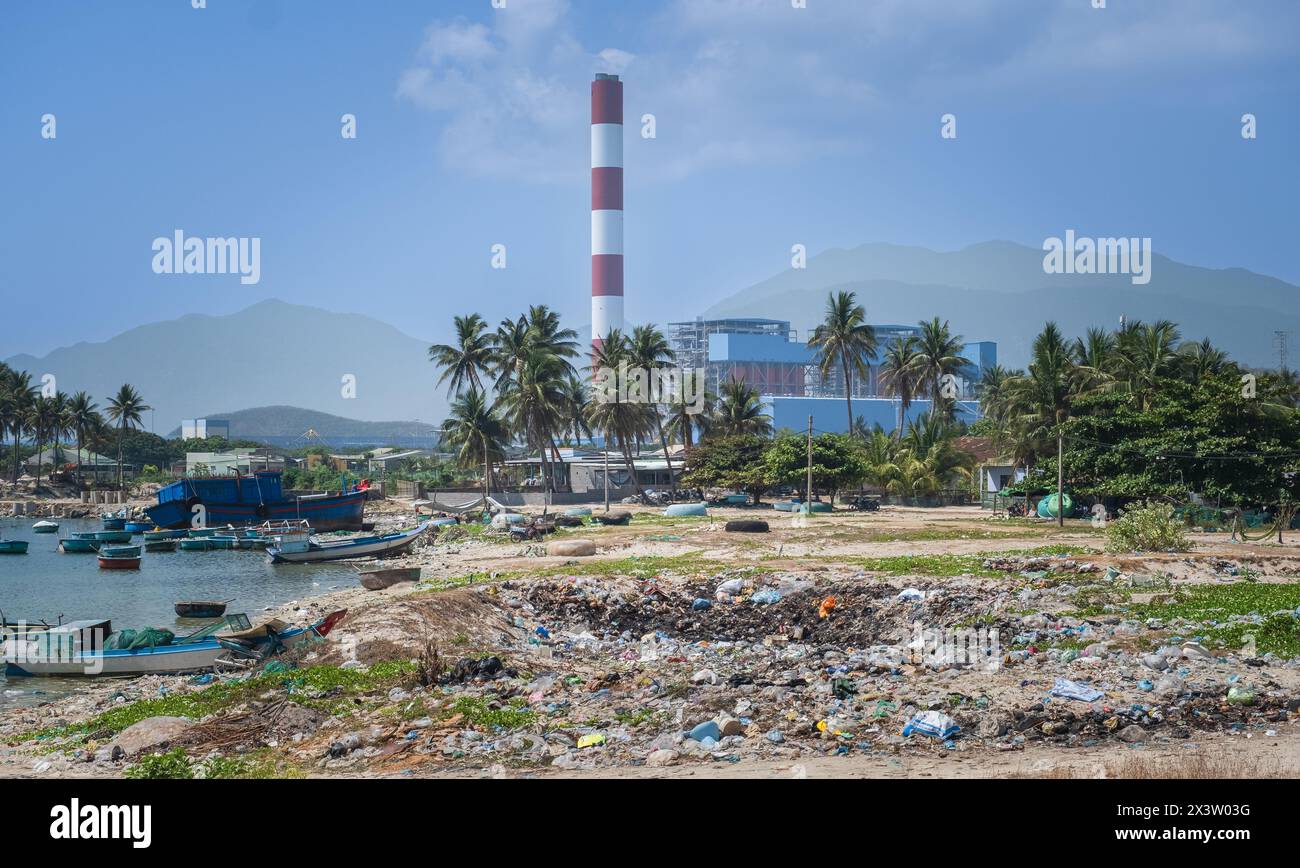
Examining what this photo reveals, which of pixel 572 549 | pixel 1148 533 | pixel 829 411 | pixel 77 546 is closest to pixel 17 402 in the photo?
pixel 77 546

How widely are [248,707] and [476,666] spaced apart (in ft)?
10.7

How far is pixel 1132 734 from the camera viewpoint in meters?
11.7

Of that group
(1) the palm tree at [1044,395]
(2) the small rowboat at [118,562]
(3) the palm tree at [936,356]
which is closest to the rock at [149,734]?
(2) the small rowboat at [118,562]

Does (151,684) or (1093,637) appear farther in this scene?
(151,684)

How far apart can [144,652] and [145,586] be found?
21.3m

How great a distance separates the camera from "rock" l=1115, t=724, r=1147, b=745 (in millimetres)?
11500

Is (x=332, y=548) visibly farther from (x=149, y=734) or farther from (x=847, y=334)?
(x=847, y=334)

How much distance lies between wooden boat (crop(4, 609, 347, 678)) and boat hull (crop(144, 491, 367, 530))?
43926 mm

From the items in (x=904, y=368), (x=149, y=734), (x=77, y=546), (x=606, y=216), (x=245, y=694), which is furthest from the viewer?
(x=606, y=216)

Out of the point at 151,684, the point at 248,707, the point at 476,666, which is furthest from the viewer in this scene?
the point at 151,684

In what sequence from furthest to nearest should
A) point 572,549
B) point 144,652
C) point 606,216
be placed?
1. point 606,216
2. point 572,549
3. point 144,652
